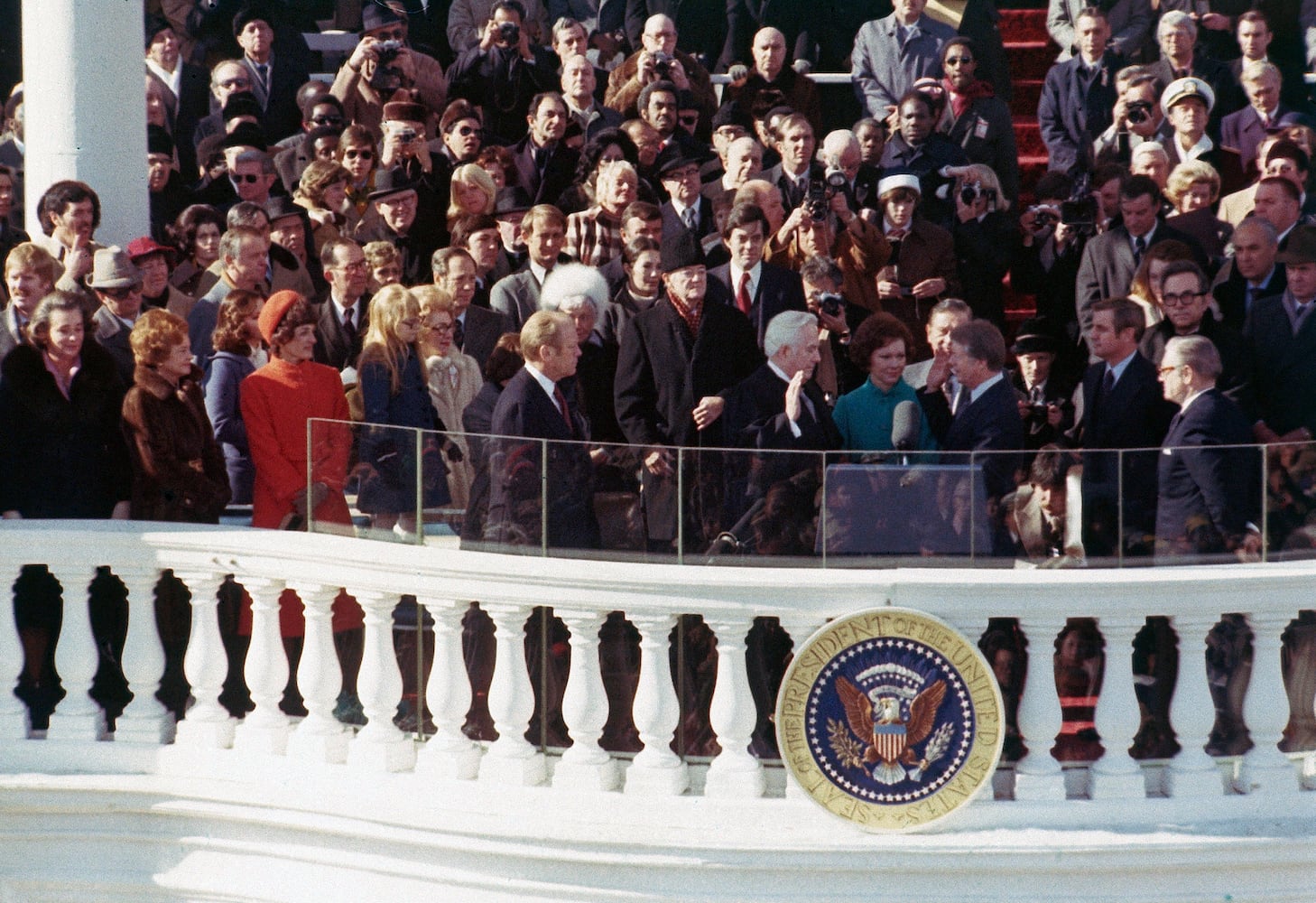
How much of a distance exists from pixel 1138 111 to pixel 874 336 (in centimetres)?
420

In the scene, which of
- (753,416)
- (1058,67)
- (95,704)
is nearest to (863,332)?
(753,416)

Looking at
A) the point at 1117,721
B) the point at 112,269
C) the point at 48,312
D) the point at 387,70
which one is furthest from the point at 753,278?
the point at 1117,721

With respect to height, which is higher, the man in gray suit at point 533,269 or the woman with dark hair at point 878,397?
the man in gray suit at point 533,269

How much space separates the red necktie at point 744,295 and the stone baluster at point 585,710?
359 cm

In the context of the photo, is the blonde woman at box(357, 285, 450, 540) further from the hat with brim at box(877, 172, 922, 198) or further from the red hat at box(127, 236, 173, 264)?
the hat with brim at box(877, 172, 922, 198)

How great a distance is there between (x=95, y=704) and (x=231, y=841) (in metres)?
0.63

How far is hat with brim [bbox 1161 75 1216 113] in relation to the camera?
33.7ft

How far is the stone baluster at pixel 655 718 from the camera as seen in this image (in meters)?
5.09

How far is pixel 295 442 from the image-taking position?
234 inches

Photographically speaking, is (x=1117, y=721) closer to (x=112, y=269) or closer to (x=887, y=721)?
(x=887, y=721)

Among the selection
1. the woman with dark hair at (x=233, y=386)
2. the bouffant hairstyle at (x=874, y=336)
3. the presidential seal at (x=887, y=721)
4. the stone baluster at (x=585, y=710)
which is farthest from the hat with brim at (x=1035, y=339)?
the stone baluster at (x=585, y=710)

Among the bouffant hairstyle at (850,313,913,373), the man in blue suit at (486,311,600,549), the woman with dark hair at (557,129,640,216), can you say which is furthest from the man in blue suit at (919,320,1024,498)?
the woman with dark hair at (557,129,640,216)

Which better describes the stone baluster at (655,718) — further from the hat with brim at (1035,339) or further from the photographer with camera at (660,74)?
the photographer with camera at (660,74)

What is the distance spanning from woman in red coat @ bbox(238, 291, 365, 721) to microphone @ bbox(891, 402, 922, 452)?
1.84 meters
